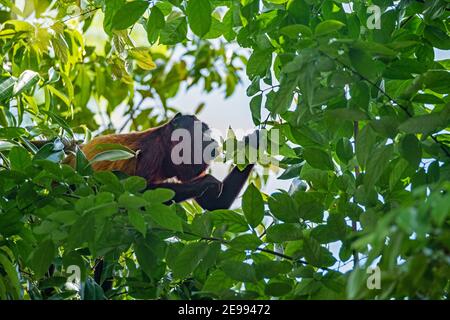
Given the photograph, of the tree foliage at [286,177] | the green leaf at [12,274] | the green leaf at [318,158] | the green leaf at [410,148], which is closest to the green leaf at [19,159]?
the tree foliage at [286,177]

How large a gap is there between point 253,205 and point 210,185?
2664mm

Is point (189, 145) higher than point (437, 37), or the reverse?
point (437, 37)

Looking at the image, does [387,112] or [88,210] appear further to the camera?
[387,112]

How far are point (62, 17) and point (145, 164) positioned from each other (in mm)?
1566

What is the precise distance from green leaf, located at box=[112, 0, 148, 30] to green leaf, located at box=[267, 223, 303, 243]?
38.0 inches

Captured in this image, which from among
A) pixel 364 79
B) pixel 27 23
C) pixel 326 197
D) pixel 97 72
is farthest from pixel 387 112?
pixel 97 72

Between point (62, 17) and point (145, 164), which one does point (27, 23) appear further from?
point (145, 164)

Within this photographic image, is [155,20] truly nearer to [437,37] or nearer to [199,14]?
[199,14]

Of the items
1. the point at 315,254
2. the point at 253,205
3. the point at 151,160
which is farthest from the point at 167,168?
the point at 315,254

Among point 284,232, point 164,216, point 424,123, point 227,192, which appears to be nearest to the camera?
point 424,123

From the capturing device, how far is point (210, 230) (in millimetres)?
2787

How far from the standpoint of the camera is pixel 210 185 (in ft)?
17.8

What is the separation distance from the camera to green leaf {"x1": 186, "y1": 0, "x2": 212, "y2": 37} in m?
2.92

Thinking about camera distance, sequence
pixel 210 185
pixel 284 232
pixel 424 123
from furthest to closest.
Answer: pixel 210 185 → pixel 284 232 → pixel 424 123
